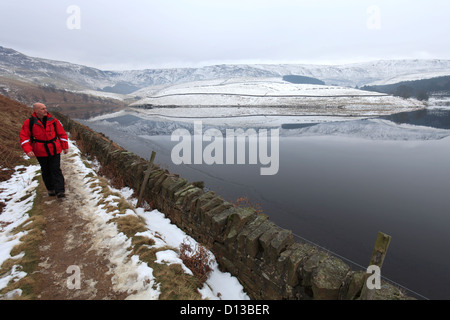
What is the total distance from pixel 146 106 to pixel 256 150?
340 feet

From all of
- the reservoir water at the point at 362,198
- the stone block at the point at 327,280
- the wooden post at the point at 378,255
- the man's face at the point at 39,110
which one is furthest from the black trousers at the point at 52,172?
the wooden post at the point at 378,255

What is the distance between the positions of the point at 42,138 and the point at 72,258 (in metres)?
4.09

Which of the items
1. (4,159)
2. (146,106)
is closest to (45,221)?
(4,159)

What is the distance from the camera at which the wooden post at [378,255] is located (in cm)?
284

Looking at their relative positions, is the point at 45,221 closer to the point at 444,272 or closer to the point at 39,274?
the point at 39,274

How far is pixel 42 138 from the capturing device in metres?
6.68

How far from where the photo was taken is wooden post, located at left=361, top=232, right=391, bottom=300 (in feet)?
9.31

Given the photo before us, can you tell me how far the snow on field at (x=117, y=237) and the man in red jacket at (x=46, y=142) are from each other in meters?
0.93

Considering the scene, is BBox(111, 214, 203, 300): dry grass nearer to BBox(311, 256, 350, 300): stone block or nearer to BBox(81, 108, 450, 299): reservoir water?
BBox(311, 256, 350, 300): stone block

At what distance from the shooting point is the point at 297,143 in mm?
21875

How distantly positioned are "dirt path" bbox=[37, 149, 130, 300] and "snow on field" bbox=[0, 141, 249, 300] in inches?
6.9
